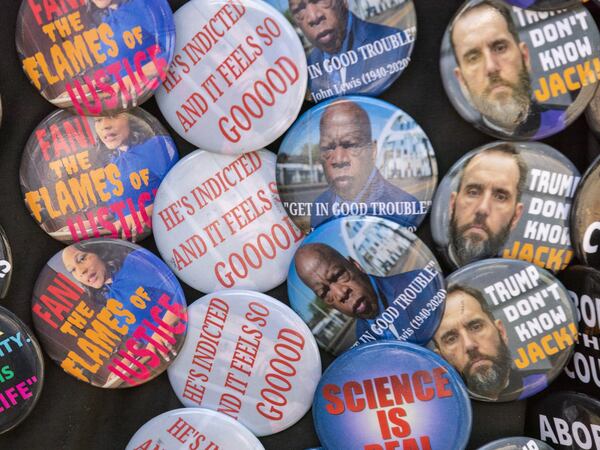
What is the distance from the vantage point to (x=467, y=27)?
1071mm

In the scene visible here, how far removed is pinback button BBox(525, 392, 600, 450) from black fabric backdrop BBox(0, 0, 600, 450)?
0.03 m

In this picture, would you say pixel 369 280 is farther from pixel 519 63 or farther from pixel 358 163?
pixel 519 63

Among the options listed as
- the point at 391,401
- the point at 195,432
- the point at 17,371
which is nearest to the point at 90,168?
the point at 17,371

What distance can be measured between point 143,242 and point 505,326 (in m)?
0.65

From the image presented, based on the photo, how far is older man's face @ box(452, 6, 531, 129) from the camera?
3.51ft

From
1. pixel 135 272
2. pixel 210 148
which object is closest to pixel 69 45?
pixel 210 148

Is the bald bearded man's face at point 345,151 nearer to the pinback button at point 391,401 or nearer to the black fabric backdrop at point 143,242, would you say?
the black fabric backdrop at point 143,242

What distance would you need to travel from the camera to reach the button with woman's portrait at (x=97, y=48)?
41.7 inches

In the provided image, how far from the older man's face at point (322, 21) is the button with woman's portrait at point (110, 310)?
0.46 meters

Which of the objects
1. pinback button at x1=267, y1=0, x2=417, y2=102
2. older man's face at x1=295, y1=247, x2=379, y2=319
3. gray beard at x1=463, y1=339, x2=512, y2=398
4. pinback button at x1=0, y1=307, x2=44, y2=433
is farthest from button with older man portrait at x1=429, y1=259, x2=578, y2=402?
pinback button at x1=0, y1=307, x2=44, y2=433

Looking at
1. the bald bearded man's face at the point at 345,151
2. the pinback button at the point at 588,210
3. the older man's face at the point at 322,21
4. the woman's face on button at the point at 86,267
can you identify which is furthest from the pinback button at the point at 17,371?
the pinback button at the point at 588,210

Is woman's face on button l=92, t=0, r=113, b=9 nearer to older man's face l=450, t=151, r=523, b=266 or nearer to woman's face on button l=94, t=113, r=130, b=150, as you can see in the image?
woman's face on button l=94, t=113, r=130, b=150

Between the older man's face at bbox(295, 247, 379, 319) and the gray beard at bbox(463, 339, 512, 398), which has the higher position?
the older man's face at bbox(295, 247, 379, 319)

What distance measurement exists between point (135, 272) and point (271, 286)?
0.78 feet
